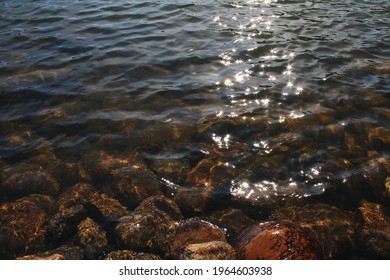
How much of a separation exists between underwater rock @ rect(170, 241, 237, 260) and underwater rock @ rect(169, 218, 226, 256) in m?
0.11

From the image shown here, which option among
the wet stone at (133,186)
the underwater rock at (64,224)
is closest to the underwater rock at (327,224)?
the wet stone at (133,186)

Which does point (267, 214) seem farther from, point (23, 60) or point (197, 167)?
point (23, 60)

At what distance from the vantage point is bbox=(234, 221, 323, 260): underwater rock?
367cm

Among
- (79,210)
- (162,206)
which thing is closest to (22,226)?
(79,210)

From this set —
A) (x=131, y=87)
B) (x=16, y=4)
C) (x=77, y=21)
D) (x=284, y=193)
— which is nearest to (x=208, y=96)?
(x=131, y=87)

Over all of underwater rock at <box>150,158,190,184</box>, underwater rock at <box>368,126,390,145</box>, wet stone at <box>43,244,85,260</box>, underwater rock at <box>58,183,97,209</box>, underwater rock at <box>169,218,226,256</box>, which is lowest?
underwater rock at <box>169,218,226,256</box>

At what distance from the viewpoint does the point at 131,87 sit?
7.33 m

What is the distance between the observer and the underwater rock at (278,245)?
3672 millimetres

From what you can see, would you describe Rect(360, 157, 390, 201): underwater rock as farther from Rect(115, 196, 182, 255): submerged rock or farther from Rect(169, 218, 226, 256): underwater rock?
Rect(115, 196, 182, 255): submerged rock

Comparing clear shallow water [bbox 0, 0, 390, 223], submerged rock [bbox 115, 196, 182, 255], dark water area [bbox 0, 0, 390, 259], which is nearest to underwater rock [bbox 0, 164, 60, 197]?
dark water area [bbox 0, 0, 390, 259]

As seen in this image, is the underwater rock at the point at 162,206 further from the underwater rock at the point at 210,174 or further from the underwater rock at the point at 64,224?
the underwater rock at the point at 64,224

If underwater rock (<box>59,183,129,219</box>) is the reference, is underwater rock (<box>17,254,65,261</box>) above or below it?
above
